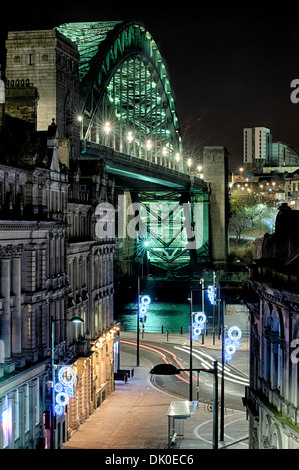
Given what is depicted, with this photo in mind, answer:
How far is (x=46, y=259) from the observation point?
142 ft

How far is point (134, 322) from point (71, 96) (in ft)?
143

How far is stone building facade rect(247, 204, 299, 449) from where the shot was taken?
25.3m

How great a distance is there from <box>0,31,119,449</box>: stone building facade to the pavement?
42.1 inches

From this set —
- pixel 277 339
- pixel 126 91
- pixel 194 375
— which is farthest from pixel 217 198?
pixel 277 339

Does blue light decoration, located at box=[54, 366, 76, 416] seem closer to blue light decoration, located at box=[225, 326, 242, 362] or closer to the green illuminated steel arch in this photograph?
blue light decoration, located at box=[225, 326, 242, 362]

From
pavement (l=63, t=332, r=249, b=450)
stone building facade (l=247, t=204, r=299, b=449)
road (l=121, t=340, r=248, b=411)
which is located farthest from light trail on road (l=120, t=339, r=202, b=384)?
stone building facade (l=247, t=204, r=299, b=449)

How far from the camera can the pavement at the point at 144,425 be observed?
41.7m

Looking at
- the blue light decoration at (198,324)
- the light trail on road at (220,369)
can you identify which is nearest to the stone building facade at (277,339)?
the light trail on road at (220,369)

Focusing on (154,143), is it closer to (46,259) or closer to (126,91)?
(126,91)

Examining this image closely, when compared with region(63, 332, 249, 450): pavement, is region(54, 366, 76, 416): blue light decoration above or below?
above

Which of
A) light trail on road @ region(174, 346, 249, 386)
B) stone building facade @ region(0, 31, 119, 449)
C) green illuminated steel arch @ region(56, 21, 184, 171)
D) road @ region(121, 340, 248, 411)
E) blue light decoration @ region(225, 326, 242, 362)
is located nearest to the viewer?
stone building facade @ region(0, 31, 119, 449)

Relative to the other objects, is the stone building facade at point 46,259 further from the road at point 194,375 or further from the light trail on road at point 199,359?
the light trail on road at point 199,359

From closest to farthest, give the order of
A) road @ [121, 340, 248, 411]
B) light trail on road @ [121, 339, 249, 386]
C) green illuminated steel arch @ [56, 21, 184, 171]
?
road @ [121, 340, 248, 411]
light trail on road @ [121, 339, 249, 386]
green illuminated steel arch @ [56, 21, 184, 171]
